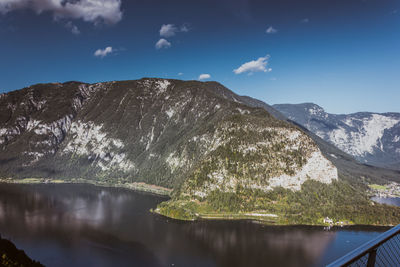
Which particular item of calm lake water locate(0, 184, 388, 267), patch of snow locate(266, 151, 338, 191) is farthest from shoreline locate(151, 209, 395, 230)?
patch of snow locate(266, 151, 338, 191)

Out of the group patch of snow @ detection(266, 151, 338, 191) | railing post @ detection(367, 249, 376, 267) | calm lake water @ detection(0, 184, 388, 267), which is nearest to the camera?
railing post @ detection(367, 249, 376, 267)

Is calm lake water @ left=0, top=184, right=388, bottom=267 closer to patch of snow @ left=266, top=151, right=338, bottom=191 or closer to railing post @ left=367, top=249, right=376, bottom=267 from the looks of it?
patch of snow @ left=266, top=151, right=338, bottom=191

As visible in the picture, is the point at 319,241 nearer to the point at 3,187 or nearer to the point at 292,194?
the point at 292,194

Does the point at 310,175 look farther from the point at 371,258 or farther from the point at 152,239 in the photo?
the point at 371,258

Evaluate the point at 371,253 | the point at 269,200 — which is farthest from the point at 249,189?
the point at 371,253

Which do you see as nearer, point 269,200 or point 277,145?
point 269,200

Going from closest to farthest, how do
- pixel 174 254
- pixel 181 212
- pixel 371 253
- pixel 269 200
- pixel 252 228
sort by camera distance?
pixel 371 253 < pixel 174 254 < pixel 252 228 < pixel 181 212 < pixel 269 200

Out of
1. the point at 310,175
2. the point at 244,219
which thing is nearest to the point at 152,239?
the point at 244,219

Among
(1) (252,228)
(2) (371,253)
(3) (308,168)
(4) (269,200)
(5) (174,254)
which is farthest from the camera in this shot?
(3) (308,168)
